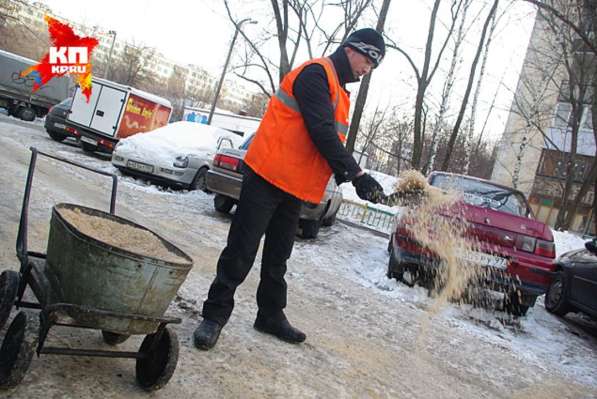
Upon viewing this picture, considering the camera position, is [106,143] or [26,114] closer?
[106,143]

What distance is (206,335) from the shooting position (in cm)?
313

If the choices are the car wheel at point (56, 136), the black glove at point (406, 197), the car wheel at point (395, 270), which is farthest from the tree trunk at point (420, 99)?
the black glove at point (406, 197)

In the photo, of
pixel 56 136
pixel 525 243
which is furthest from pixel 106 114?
pixel 525 243

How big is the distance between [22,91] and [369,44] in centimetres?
2186

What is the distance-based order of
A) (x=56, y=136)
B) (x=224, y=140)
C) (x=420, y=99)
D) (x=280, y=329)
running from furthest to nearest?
(x=420, y=99)
(x=56, y=136)
(x=224, y=140)
(x=280, y=329)

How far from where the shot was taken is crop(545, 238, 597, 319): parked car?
664 centimetres

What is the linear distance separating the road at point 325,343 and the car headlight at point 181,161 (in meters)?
2.18

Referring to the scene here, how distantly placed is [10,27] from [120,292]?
4245 centimetres

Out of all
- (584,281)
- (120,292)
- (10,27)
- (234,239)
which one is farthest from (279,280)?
(10,27)

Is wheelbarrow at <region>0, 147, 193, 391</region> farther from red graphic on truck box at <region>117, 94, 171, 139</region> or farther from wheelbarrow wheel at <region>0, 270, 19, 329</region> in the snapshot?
red graphic on truck box at <region>117, 94, 171, 139</region>

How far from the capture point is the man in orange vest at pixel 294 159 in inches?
125

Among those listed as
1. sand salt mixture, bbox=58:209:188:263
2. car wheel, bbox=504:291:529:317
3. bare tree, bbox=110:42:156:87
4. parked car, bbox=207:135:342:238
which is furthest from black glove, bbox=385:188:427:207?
bare tree, bbox=110:42:156:87

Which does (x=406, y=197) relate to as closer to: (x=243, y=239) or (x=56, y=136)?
(x=243, y=239)

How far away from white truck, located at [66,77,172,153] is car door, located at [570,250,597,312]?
41.0ft
